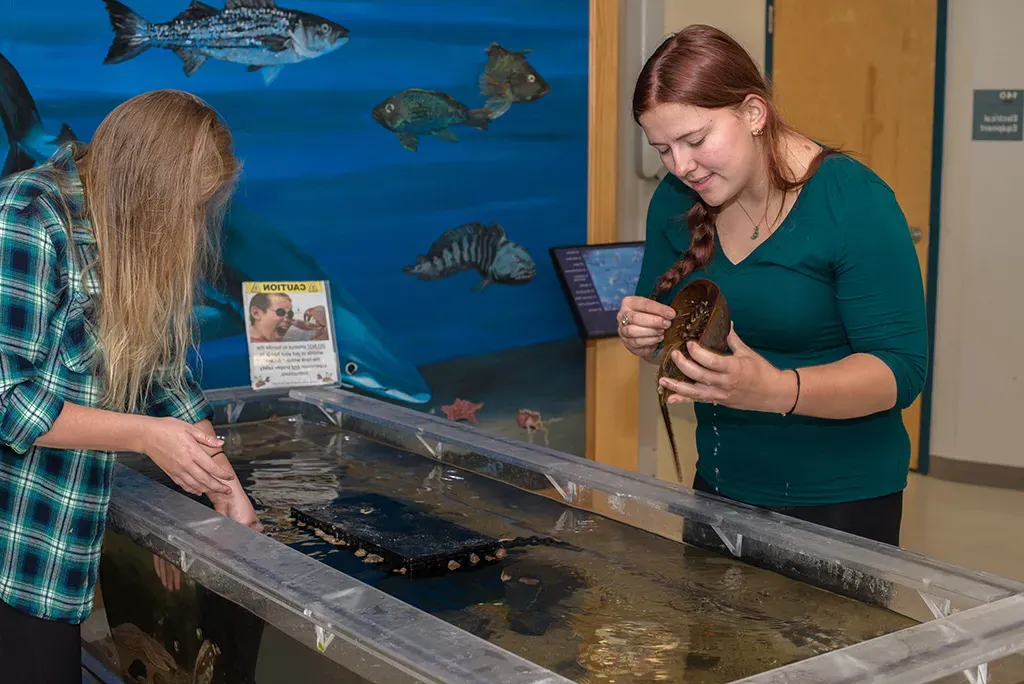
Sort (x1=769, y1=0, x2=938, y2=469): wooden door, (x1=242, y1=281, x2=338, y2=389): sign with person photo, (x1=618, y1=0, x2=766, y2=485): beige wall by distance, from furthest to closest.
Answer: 1. (x1=769, y1=0, x2=938, y2=469): wooden door
2. (x1=618, y1=0, x2=766, y2=485): beige wall
3. (x1=242, y1=281, x2=338, y2=389): sign with person photo

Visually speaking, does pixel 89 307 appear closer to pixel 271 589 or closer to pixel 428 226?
pixel 271 589

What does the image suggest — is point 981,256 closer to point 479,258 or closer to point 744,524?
point 479,258

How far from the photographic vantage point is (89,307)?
1.86 meters

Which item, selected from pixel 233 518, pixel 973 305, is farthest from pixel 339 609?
pixel 973 305

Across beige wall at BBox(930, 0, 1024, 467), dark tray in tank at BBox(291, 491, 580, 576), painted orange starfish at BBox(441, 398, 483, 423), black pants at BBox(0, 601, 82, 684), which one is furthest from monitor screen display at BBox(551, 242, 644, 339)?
black pants at BBox(0, 601, 82, 684)

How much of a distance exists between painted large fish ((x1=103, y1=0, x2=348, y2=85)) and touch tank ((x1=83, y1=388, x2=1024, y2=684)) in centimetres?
149

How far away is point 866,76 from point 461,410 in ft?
8.88

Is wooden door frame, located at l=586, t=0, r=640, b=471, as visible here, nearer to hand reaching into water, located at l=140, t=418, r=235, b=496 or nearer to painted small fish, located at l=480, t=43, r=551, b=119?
painted small fish, located at l=480, t=43, r=551, b=119

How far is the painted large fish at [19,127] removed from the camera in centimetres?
324

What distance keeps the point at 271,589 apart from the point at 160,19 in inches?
90.5

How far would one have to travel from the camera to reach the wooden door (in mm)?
5320

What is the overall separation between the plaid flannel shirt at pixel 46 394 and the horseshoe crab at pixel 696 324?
1.00m

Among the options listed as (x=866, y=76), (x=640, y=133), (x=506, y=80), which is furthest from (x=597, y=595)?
(x=866, y=76)

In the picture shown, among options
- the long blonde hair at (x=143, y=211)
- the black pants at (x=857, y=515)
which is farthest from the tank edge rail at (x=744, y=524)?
the long blonde hair at (x=143, y=211)
